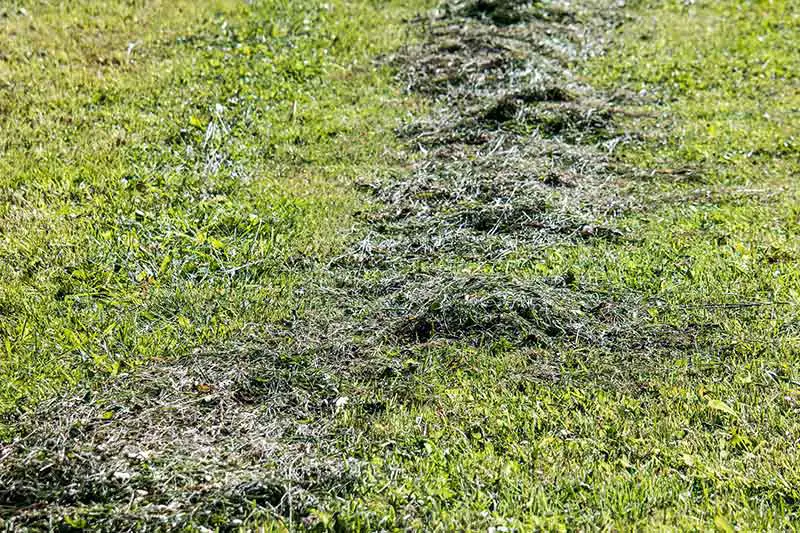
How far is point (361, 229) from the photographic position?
5.09 metres

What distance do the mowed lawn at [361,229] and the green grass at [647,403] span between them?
1 cm

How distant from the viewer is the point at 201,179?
216 inches

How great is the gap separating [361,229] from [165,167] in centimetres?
163

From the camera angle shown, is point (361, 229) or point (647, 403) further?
point (361, 229)

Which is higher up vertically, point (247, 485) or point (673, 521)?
point (247, 485)

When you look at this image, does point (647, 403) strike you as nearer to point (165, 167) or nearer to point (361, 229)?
point (361, 229)

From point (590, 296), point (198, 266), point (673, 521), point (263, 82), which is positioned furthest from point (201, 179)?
point (673, 521)

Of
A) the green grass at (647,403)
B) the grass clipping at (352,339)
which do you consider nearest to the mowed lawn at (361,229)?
the green grass at (647,403)

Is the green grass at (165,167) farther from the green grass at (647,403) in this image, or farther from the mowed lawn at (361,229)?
the green grass at (647,403)

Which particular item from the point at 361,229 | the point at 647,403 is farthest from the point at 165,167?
the point at 647,403

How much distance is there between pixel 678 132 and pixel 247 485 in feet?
17.5

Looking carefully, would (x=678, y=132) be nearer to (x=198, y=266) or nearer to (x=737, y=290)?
(x=737, y=290)

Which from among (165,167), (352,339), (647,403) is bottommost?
(647,403)

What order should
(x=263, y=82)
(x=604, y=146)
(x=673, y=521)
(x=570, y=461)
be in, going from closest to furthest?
(x=673, y=521) < (x=570, y=461) < (x=604, y=146) < (x=263, y=82)
